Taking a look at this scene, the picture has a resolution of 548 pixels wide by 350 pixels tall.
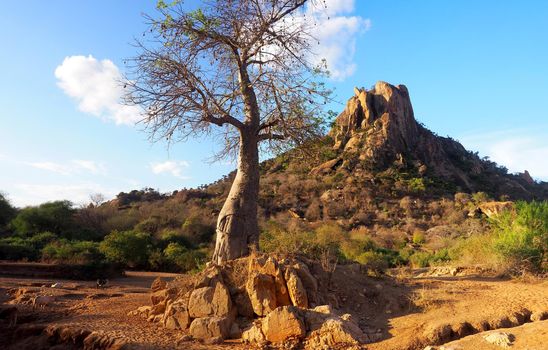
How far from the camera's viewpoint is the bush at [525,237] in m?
8.71

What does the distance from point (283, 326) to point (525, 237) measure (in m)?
6.27

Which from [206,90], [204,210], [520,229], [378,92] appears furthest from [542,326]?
[378,92]

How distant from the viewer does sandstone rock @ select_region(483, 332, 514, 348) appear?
186 inches

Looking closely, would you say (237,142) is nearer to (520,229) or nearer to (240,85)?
(240,85)

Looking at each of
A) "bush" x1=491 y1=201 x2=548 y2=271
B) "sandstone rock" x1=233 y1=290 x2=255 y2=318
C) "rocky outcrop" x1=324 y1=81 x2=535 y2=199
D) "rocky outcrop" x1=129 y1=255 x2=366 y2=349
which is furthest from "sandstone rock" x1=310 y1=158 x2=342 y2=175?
"sandstone rock" x1=233 y1=290 x2=255 y2=318

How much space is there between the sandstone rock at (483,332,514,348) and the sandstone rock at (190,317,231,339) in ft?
10.5

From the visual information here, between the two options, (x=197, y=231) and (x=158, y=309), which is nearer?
(x=158, y=309)

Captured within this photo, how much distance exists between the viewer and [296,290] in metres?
6.21

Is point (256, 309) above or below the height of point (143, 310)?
above

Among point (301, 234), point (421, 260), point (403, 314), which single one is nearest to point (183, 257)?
point (301, 234)

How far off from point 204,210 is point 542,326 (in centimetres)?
2909

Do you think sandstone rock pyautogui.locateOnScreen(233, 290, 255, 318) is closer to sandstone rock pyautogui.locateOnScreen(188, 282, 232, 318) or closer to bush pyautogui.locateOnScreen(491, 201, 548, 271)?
sandstone rock pyautogui.locateOnScreen(188, 282, 232, 318)

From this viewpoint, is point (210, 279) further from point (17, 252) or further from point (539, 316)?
point (17, 252)

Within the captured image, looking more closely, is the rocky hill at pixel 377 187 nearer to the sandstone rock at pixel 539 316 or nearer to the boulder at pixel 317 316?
the sandstone rock at pixel 539 316
